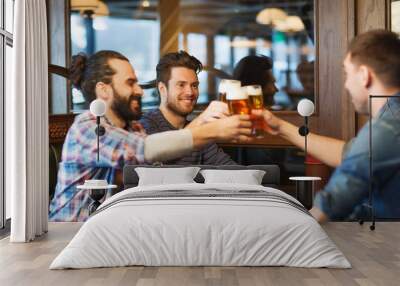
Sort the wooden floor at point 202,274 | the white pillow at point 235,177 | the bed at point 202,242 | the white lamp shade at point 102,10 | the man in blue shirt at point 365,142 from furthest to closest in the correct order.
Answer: the white lamp shade at point 102,10 < the man in blue shirt at point 365,142 < the white pillow at point 235,177 < the bed at point 202,242 < the wooden floor at point 202,274

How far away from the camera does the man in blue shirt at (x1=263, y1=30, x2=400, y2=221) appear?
7359mm

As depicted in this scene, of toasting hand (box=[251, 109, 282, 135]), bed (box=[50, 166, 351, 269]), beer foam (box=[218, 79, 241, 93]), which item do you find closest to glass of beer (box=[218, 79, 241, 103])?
beer foam (box=[218, 79, 241, 93])

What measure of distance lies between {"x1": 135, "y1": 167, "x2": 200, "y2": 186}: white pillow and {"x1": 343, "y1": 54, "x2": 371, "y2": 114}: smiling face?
6.19 feet

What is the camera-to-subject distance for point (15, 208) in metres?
6.35

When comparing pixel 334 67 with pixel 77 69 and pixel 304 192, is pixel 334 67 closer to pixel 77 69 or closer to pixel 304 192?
pixel 304 192

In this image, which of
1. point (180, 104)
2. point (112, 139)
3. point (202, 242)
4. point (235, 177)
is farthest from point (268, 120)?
point (202, 242)

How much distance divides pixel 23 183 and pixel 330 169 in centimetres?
326

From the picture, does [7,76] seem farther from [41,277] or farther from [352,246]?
[352,246]

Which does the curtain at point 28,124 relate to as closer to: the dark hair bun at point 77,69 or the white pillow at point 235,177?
the dark hair bun at point 77,69

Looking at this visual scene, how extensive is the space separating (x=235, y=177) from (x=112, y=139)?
59.7 inches

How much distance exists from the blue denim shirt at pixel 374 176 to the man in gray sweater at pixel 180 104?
1176mm

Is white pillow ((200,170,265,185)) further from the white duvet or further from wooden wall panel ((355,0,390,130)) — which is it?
the white duvet

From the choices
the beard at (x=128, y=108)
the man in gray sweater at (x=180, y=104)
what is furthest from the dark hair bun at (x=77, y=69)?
the man in gray sweater at (x=180, y=104)

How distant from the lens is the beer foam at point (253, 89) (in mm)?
7734
